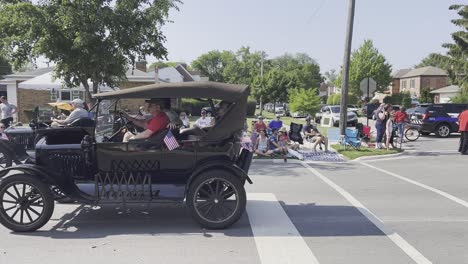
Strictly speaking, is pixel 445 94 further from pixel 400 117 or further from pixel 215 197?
pixel 215 197

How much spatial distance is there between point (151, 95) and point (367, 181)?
645 cm

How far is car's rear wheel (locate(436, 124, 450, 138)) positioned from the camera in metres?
22.8

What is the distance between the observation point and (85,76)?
16406 mm

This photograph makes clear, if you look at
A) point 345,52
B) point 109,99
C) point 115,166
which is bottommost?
point 115,166

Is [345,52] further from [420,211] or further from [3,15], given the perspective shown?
[3,15]

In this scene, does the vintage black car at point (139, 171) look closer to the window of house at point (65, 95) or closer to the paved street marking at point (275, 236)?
the paved street marking at point (275, 236)

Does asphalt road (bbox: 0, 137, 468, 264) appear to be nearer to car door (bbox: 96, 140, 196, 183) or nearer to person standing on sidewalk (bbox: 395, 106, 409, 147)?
car door (bbox: 96, 140, 196, 183)

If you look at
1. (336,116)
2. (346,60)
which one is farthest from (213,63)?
(346,60)

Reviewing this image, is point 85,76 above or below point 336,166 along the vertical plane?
above

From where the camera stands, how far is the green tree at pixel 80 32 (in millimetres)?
14719

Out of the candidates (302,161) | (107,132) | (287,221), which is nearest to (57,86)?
(302,161)

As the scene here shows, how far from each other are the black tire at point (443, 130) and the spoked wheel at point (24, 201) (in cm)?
2140

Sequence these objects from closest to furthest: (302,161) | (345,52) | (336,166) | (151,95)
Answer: (151,95), (336,166), (302,161), (345,52)

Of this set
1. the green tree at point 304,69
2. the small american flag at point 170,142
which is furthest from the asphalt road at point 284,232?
the green tree at point 304,69
